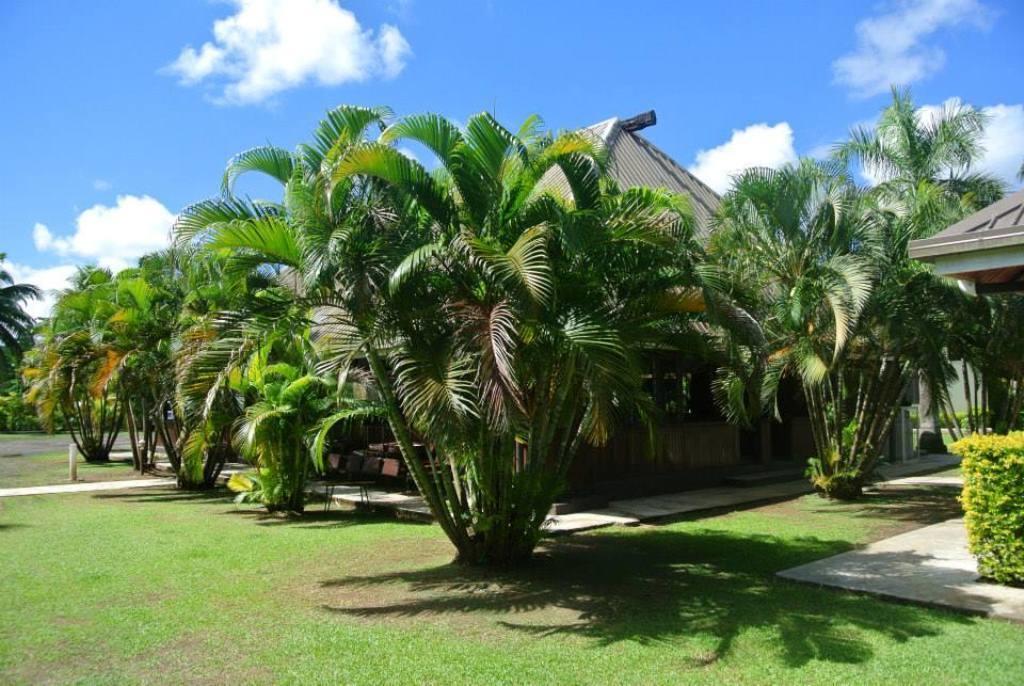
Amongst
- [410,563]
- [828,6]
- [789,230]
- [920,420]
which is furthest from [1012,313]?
[920,420]

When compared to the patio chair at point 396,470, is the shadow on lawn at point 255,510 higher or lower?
lower

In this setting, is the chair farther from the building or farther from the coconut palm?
the coconut palm

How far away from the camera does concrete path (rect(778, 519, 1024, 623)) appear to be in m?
6.44

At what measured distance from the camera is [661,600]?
6.86 meters

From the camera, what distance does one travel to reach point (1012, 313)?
37.7 feet

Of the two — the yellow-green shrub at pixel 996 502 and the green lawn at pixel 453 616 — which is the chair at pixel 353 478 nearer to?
the green lawn at pixel 453 616

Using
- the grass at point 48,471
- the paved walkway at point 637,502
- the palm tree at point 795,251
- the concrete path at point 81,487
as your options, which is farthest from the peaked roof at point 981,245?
the grass at point 48,471

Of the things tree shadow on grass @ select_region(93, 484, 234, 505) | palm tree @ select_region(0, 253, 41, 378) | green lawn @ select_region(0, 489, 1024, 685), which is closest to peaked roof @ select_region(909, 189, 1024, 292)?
green lawn @ select_region(0, 489, 1024, 685)

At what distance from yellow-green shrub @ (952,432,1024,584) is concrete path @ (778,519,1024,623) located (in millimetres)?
217

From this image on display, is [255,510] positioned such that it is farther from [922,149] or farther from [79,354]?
[922,149]

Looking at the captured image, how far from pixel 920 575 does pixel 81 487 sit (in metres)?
16.0

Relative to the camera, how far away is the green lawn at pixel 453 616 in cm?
508

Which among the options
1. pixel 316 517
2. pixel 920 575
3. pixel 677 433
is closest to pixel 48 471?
pixel 316 517

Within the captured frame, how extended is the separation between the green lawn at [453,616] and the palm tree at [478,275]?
4.31 feet
